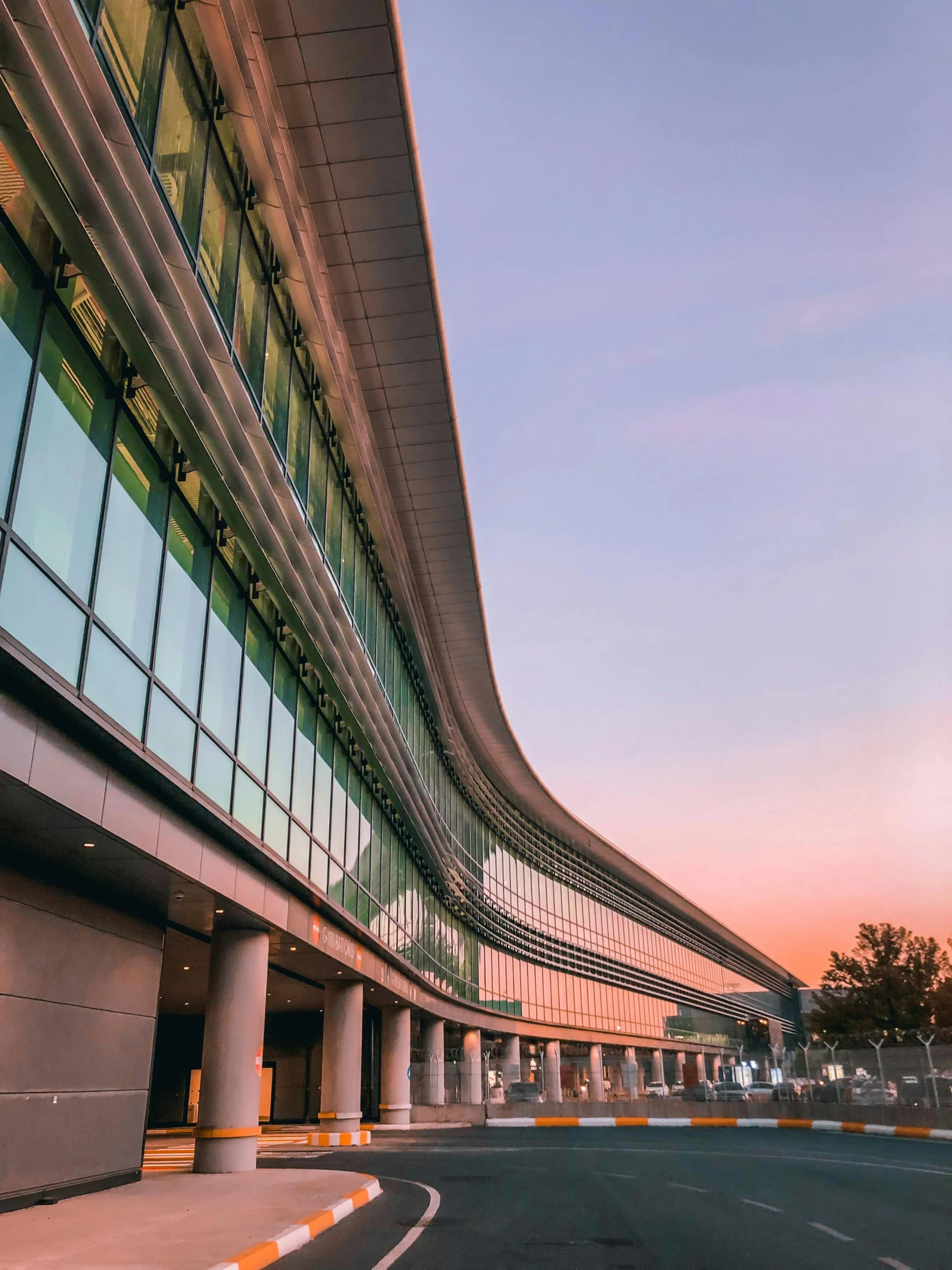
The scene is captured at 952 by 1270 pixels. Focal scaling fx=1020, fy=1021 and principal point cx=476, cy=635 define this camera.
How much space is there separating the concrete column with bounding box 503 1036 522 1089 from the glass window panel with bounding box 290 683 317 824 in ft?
141

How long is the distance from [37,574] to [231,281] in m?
6.84

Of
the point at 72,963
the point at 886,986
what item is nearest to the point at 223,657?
the point at 72,963

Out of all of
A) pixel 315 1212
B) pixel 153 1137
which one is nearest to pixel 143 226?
pixel 315 1212

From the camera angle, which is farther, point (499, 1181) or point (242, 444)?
point (499, 1181)

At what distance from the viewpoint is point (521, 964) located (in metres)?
61.9

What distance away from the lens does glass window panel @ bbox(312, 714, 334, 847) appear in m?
23.6

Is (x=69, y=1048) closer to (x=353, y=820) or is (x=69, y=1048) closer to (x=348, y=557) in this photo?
(x=348, y=557)

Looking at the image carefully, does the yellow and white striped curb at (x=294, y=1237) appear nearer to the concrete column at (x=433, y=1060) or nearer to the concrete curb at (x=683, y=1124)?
the concrete curb at (x=683, y=1124)

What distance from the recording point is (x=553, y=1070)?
2571 inches

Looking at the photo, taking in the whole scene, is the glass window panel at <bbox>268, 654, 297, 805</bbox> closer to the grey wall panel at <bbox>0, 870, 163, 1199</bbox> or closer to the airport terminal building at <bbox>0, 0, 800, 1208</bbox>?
the airport terminal building at <bbox>0, 0, 800, 1208</bbox>

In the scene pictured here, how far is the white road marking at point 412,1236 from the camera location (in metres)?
9.30

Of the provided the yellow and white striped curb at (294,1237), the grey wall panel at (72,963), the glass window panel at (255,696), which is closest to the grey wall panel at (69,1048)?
the grey wall panel at (72,963)

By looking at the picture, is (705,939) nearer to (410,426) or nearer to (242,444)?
(410,426)

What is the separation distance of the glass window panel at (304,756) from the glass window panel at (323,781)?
1.36 feet
